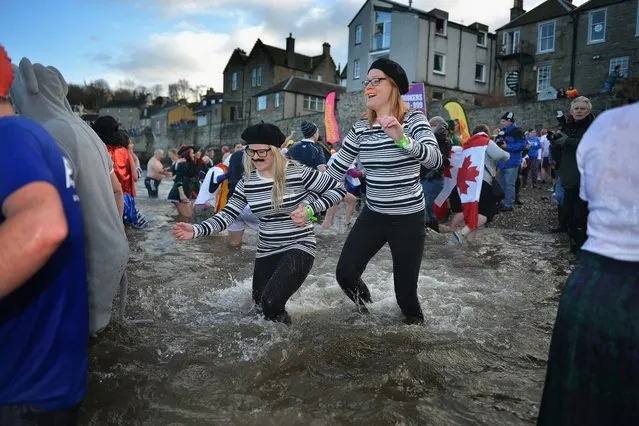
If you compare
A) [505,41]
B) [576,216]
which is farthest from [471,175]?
[505,41]

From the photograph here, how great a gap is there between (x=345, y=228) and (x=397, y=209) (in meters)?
6.90

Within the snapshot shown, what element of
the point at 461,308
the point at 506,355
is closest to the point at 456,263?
the point at 461,308

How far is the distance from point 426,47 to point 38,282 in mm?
36329

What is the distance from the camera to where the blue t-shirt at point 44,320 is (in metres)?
1.43

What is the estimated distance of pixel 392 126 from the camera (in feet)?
10.7

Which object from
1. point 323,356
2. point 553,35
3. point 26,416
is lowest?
point 323,356

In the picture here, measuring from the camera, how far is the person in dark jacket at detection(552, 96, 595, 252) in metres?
6.91

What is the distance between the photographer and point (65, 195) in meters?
1.52

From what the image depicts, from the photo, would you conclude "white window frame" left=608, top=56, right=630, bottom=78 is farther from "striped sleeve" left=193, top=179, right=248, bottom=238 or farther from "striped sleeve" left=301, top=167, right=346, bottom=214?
"striped sleeve" left=193, top=179, right=248, bottom=238

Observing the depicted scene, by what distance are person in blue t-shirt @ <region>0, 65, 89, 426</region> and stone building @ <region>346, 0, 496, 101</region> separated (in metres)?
34.7

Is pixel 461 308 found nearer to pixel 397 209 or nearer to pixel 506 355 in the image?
pixel 506 355

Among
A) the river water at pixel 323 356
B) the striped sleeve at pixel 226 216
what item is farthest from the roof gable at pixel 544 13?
the striped sleeve at pixel 226 216

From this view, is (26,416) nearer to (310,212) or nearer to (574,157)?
(310,212)

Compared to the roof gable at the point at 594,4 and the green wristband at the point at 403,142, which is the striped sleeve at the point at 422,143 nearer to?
the green wristband at the point at 403,142
